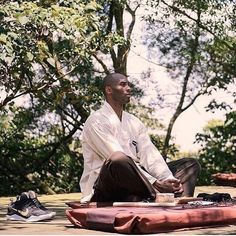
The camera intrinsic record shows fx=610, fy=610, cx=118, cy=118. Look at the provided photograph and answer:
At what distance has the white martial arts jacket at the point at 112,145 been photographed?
4090 mm

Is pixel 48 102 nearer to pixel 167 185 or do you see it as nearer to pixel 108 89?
pixel 108 89

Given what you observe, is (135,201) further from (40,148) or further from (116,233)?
(40,148)

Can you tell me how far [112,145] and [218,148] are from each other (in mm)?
6938

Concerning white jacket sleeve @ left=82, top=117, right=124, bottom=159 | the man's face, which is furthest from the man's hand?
the man's face

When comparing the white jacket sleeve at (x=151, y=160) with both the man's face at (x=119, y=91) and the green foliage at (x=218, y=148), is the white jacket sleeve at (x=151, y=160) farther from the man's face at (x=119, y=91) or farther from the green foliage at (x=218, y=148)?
the green foliage at (x=218, y=148)

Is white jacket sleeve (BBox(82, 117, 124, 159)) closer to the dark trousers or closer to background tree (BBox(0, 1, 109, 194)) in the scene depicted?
the dark trousers

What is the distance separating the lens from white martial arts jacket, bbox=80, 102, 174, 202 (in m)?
4.09

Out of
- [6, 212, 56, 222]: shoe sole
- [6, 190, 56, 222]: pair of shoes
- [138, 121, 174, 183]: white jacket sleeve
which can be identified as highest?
[138, 121, 174, 183]: white jacket sleeve

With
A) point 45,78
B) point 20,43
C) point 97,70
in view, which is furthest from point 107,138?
point 97,70

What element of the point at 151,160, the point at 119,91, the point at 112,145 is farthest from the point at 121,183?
the point at 119,91

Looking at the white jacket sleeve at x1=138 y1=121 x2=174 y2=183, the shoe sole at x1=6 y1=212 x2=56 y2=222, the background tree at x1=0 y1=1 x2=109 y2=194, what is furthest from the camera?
the background tree at x1=0 y1=1 x2=109 y2=194

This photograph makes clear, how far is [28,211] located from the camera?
396 centimetres

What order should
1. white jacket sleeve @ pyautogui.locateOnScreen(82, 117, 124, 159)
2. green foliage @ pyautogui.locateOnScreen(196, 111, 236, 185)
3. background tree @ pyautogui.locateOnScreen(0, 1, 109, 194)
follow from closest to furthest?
1. white jacket sleeve @ pyautogui.locateOnScreen(82, 117, 124, 159)
2. background tree @ pyautogui.locateOnScreen(0, 1, 109, 194)
3. green foliage @ pyautogui.locateOnScreen(196, 111, 236, 185)

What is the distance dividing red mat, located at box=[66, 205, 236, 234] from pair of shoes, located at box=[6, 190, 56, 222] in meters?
0.34
